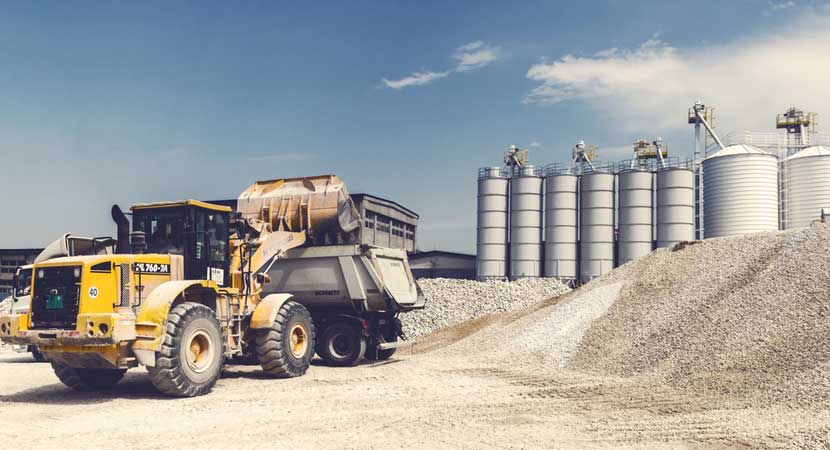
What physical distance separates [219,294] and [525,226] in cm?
2611

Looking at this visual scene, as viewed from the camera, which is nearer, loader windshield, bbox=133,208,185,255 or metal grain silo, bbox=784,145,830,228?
loader windshield, bbox=133,208,185,255

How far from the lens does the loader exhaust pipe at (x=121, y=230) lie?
455 inches

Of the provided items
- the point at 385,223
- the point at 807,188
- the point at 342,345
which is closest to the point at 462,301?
the point at 385,223

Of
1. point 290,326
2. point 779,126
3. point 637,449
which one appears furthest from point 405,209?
point 779,126

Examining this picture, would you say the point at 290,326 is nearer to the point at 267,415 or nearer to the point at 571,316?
the point at 267,415

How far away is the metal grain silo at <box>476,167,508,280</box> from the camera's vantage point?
121 feet

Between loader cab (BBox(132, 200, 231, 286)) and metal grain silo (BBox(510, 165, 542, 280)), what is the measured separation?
84.1ft

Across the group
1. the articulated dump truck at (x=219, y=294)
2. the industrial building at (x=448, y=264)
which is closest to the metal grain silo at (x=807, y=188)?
the industrial building at (x=448, y=264)

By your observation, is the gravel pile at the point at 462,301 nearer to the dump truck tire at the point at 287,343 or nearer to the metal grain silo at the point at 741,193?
the dump truck tire at the point at 287,343

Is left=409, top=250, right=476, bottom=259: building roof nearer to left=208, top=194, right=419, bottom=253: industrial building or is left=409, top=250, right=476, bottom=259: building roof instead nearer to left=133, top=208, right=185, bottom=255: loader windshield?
left=208, top=194, right=419, bottom=253: industrial building

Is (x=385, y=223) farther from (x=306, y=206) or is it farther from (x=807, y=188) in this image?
(x=807, y=188)

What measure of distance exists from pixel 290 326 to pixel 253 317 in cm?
72

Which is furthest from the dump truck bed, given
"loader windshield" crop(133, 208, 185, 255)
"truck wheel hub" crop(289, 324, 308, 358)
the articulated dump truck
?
"loader windshield" crop(133, 208, 185, 255)

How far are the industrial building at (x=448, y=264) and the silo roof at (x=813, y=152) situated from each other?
55.5 feet
